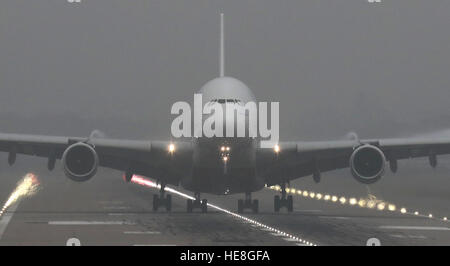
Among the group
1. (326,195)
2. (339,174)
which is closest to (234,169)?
(326,195)

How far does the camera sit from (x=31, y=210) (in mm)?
41719

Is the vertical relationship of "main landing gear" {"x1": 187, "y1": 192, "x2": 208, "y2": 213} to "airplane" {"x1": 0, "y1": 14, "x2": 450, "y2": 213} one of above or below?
below

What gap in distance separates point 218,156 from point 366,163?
693 centimetres

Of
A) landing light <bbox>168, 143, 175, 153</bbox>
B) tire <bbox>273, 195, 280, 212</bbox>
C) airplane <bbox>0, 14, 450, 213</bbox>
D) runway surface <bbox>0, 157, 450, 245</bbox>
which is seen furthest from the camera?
tire <bbox>273, 195, 280, 212</bbox>

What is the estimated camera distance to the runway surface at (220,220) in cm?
2814

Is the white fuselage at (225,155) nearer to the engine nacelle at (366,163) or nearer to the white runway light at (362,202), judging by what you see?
the engine nacelle at (366,163)

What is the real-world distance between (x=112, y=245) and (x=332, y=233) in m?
8.78

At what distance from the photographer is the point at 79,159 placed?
1499 inches

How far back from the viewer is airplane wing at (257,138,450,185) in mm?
38594

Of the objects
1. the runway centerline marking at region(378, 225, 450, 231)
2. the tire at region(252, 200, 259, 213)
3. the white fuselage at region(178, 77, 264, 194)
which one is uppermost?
the white fuselage at region(178, 77, 264, 194)

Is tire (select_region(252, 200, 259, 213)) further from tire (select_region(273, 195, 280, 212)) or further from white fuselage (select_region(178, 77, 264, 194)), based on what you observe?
white fuselage (select_region(178, 77, 264, 194))

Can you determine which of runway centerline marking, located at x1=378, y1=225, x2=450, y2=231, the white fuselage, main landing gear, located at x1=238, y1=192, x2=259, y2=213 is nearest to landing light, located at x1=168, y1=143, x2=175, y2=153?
the white fuselage
